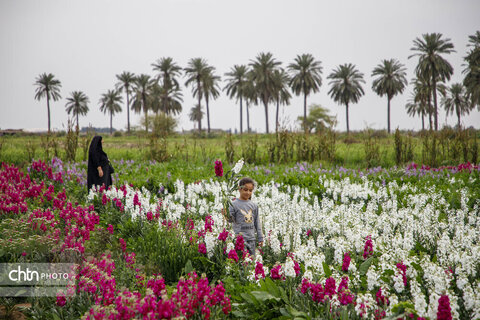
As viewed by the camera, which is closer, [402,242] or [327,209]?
[402,242]

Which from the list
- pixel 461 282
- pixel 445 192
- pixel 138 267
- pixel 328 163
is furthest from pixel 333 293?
pixel 328 163

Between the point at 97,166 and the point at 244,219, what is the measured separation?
493 centimetres

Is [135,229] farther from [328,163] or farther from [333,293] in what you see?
[328,163]

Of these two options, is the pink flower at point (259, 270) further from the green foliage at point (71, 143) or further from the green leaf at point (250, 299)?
the green foliage at point (71, 143)

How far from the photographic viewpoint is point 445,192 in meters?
7.49

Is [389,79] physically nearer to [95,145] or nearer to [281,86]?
[281,86]

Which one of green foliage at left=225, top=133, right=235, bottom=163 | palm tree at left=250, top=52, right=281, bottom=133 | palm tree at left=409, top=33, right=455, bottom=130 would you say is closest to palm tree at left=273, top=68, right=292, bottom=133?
palm tree at left=250, top=52, right=281, bottom=133

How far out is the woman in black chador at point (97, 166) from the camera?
790 centimetres

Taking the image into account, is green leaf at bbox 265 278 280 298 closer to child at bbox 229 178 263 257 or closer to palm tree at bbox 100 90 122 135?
child at bbox 229 178 263 257

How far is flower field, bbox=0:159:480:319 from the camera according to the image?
2736mm

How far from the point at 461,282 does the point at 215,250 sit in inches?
107

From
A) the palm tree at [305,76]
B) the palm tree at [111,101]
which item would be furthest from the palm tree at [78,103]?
the palm tree at [305,76]

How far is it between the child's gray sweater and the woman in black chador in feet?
14.9

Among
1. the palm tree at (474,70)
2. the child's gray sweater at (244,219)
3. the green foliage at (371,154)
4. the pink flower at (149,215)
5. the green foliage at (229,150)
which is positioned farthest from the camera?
the palm tree at (474,70)
